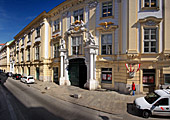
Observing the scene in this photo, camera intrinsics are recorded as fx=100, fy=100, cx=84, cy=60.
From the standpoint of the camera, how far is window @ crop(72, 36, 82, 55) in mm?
15227

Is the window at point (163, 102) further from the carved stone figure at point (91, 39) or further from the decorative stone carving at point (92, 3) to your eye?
the decorative stone carving at point (92, 3)

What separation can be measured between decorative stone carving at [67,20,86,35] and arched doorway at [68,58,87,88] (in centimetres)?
436

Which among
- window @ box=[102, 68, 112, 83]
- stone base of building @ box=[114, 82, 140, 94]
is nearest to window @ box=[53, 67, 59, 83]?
window @ box=[102, 68, 112, 83]

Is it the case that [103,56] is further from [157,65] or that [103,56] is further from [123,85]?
[157,65]

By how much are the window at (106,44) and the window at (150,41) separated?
156 inches

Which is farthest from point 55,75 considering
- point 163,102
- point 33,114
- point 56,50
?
point 163,102

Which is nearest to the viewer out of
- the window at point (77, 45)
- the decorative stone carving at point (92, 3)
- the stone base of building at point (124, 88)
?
the stone base of building at point (124, 88)

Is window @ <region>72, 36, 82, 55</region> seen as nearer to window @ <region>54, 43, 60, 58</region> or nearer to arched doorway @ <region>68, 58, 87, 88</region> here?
arched doorway @ <region>68, 58, 87, 88</region>

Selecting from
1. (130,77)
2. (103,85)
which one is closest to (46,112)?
(103,85)

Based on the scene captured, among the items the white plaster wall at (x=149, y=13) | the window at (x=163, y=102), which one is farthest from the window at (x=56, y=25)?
the window at (x=163, y=102)

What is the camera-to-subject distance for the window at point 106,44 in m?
13.2

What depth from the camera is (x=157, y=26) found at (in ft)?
35.8

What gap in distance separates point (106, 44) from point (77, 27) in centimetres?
530

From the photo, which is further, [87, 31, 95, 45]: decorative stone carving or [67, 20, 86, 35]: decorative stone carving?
[67, 20, 86, 35]: decorative stone carving
